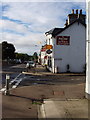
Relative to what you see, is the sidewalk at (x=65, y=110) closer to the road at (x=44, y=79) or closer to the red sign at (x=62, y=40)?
the road at (x=44, y=79)

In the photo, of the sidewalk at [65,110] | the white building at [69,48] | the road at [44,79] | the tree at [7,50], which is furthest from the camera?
the tree at [7,50]

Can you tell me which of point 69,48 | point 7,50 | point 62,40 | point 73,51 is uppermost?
point 7,50

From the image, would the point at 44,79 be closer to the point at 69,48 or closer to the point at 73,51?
the point at 69,48

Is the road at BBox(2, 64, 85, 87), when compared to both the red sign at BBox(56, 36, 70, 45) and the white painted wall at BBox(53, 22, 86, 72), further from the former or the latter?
the red sign at BBox(56, 36, 70, 45)

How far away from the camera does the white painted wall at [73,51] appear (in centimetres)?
2745

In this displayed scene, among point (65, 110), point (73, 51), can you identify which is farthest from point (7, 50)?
point (65, 110)

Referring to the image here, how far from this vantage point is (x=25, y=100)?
393 inches

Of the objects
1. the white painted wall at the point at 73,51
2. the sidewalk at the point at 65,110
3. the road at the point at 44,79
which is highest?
the white painted wall at the point at 73,51

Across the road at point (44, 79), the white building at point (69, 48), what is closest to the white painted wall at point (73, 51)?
the white building at point (69, 48)

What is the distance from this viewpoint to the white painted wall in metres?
27.5

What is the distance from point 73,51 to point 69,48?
27.4 inches

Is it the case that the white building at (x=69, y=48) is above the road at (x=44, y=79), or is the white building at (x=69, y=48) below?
above

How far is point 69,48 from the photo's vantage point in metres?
27.8

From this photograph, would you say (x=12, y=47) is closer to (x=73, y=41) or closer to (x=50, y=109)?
(x=73, y=41)
